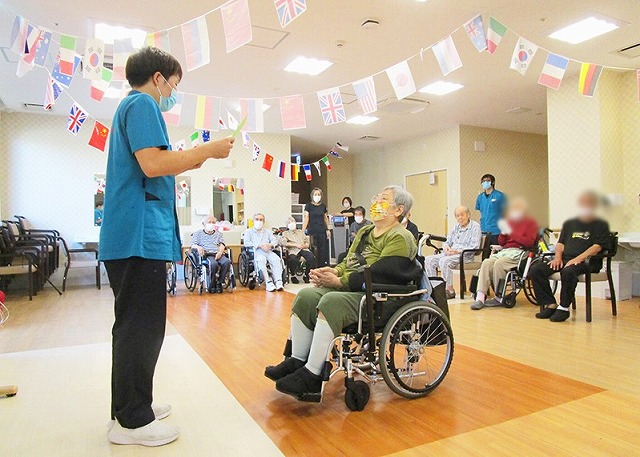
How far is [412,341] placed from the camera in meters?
2.12

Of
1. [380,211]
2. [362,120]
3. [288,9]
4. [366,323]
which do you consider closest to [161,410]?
[366,323]

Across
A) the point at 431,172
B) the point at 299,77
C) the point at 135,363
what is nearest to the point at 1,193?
the point at 299,77

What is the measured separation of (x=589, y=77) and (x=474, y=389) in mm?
2381

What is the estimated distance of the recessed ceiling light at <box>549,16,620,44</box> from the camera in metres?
3.84

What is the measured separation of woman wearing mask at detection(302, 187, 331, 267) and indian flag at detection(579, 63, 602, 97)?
444 centimetres

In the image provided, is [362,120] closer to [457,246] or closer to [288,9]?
[457,246]

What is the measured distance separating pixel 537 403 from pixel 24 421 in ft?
7.21

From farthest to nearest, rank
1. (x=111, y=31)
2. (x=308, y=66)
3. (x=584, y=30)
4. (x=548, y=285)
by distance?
(x=308, y=66) < (x=584, y=30) < (x=111, y=31) < (x=548, y=285)

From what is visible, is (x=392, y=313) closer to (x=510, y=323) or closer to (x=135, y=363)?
(x=135, y=363)

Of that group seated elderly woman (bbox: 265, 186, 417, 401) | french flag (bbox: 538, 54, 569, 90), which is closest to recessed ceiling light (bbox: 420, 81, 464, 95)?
french flag (bbox: 538, 54, 569, 90)

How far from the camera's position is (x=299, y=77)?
5211mm

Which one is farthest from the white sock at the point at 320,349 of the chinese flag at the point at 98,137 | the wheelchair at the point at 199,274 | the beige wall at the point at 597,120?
the wheelchair at the point at 199,274

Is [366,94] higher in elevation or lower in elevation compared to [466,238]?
higher

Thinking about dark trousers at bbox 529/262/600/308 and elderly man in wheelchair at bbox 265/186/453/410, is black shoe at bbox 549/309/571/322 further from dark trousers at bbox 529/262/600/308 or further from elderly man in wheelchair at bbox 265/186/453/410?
elderly man in wheelchair at bbox 265/186/453/410
